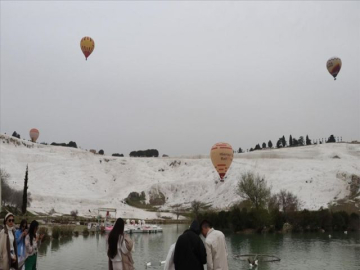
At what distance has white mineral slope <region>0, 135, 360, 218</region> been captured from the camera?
71.3m

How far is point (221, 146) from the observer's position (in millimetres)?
42281

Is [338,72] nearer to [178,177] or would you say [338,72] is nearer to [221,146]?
[221,146]

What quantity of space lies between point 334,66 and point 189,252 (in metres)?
44.5

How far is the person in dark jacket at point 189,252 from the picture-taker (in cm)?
688

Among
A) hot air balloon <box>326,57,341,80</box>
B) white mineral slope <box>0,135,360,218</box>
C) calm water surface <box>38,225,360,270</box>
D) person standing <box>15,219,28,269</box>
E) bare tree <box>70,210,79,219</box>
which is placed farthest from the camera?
white mineral slope <box>0,135,360,218</box>

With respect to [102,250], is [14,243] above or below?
above

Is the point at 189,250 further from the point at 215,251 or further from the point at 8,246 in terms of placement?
the point at 8,246

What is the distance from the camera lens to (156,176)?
106 metres

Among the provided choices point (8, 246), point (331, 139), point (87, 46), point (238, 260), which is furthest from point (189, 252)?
point (331, 139)

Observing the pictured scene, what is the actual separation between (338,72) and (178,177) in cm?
6173

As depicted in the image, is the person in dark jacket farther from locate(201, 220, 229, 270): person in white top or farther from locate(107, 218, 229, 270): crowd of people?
locate(201, 220, 229, 270): person in white top

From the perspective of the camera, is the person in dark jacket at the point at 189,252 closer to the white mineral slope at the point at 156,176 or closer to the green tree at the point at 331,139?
the white mineral slope at the point at 156,176

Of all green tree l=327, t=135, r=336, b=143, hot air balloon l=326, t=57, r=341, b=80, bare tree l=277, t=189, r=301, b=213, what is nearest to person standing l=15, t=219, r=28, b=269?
hot air balloon l=326, t=57, r=341, b=80

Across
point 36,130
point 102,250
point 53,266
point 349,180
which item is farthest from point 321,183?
point 36,130
